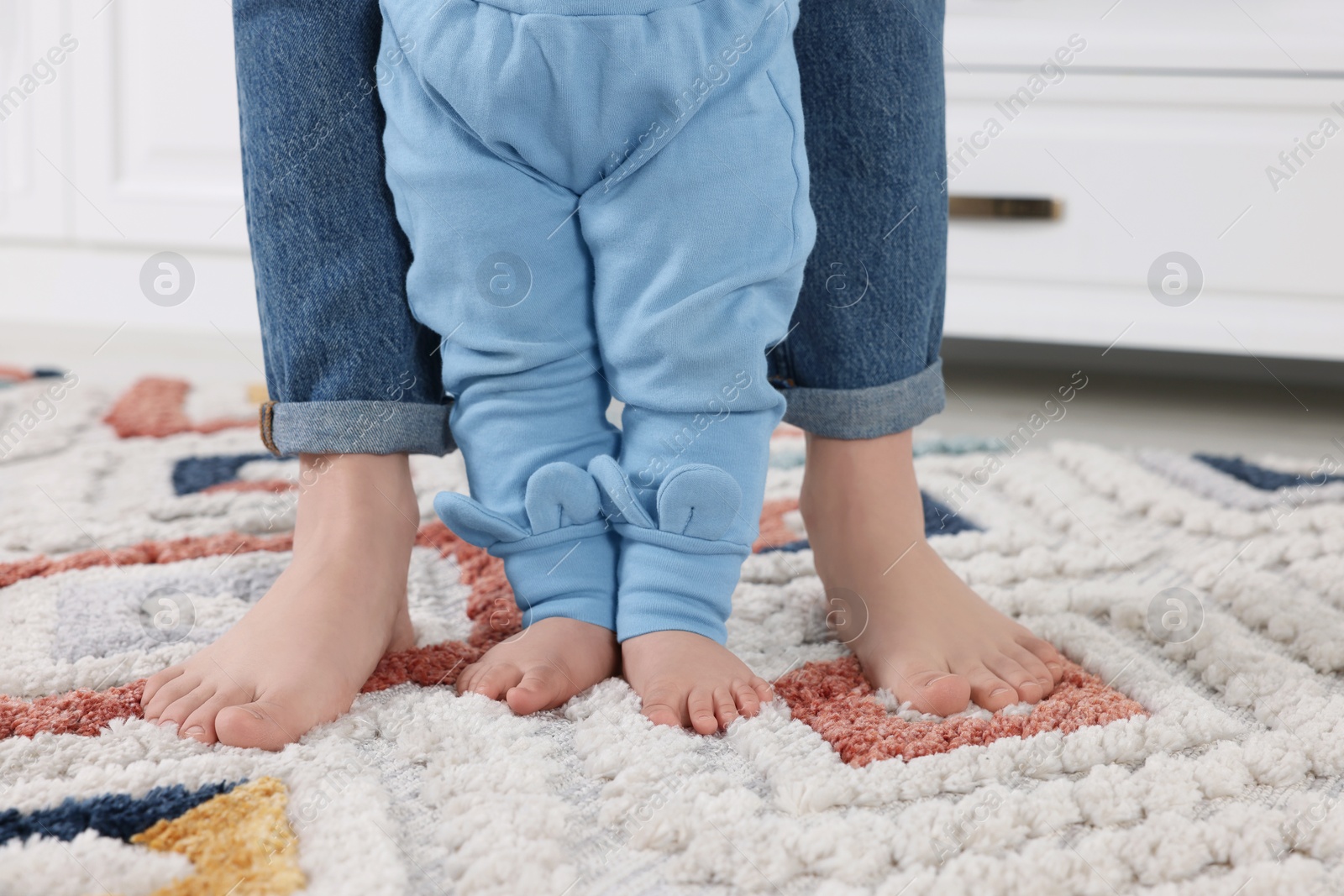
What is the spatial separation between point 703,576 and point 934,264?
223 mm

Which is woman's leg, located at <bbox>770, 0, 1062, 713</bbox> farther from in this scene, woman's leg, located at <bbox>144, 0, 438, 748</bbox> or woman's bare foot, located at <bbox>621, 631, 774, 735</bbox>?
woman's leg, located at <bbox>144, 0, 438, 748</bbox>

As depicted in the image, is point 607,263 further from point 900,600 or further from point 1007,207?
point 1007,207

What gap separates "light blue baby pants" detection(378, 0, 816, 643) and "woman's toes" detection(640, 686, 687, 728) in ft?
0.15

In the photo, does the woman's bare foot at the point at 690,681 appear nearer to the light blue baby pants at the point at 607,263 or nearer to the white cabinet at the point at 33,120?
the light blue baby pants at the point at 607,263

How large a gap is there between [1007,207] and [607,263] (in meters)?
0.82

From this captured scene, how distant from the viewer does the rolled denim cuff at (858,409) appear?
569mm

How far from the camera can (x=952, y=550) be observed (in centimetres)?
69

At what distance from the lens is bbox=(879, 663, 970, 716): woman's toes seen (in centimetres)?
48

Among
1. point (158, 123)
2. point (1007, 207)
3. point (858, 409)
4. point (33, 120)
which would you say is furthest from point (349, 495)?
point (33, 120)

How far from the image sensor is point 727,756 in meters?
0.43

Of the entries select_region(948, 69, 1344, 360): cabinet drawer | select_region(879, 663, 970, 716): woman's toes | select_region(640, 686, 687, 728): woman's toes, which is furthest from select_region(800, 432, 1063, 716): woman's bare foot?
select_region(948, 69, 1344, 360): cabinet drawer

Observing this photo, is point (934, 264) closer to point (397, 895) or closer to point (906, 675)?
point (906, 675)

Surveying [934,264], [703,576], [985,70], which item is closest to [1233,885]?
[703,576]

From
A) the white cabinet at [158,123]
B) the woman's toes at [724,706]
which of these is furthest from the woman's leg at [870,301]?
the white cabinet at [158,123]
